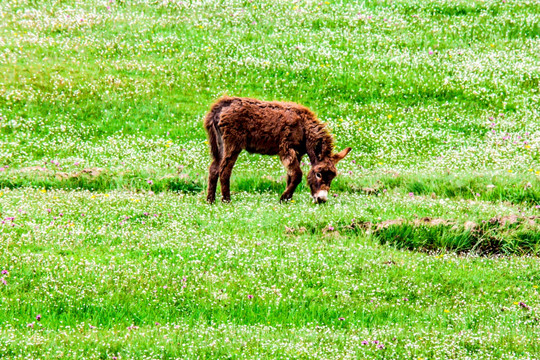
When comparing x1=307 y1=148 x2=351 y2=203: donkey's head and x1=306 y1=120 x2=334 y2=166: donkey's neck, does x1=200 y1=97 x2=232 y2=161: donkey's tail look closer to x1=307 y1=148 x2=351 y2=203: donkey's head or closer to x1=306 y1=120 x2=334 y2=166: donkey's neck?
x1=306 y1=120 x2=334 y2=166: donkey's neck

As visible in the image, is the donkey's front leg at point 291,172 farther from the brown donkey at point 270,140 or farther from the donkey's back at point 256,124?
the donkey's back at point 256,124

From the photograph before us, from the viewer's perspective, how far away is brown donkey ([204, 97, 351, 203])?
13750 millimetres

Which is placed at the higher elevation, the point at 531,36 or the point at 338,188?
the point at 531,36

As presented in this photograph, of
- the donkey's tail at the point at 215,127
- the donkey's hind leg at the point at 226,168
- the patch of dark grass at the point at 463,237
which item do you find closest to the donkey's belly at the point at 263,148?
the donkey's hind leg at the point at 226,168

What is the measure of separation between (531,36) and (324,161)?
15.7 metres

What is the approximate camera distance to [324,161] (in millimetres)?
13891

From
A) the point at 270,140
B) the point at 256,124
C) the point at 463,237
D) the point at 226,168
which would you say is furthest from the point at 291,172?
the point at 463,237

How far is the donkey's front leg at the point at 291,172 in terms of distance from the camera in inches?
541

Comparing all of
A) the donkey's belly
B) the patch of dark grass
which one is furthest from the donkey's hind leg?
the patch of dark grass

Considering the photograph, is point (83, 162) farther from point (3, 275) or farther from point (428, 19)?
point (428, 19)

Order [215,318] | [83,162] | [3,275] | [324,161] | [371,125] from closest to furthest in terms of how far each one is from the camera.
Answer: [215,318], [3,275], [324,161], [83,162], [371,125]

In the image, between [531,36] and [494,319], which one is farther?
[531,36]

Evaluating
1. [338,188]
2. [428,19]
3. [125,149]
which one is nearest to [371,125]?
[338,188]

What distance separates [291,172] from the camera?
542 inches
